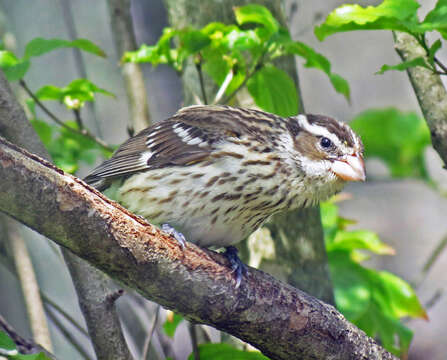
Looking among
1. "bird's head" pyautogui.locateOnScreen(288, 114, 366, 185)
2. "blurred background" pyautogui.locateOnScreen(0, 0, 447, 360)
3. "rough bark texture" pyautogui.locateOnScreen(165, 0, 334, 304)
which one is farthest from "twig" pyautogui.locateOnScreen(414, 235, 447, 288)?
"bird's head" pyautogui.locateOnScreen(288, 114, 366, 185)

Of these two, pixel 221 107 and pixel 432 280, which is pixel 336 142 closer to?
pixel 221 107

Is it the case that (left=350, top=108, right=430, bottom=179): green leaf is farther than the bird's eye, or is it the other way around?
(left=350, top=108, right=430, bottom=179): green leaf

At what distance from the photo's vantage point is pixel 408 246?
31.9ft

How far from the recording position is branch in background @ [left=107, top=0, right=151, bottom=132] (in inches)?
153

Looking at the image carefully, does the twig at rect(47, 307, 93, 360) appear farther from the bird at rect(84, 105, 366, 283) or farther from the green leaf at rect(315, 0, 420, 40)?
the green leaf at rect(315, 0, 420, 40)

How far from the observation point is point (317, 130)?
3.22 m

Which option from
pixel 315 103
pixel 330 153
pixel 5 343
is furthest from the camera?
pixel 315 103

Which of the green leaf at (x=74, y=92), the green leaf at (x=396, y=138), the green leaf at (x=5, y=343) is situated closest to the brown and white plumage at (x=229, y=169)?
the green leaf at (x=74, y=92)

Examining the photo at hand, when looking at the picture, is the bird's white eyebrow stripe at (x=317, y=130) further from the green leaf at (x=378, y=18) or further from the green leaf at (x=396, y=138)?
the green leaf at (x=396, y=138)

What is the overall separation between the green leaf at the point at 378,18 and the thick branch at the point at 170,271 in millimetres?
980

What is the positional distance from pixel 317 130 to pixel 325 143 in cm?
9

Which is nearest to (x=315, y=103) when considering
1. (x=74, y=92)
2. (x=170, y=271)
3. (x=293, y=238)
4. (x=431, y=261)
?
(x=431, y=261)

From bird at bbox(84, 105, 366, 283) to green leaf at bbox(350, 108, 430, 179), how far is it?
85.8 inches

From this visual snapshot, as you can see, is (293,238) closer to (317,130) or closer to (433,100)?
(317,130)
